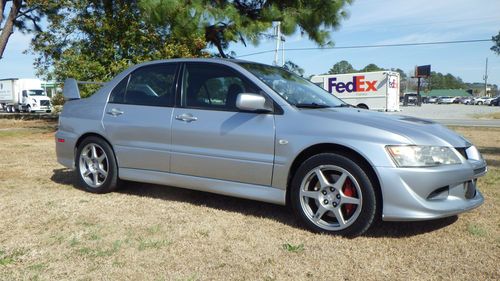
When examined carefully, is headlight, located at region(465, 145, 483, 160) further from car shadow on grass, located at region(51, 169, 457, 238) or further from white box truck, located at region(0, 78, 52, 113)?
white box truck, located at region(0, 78, 52, 113)

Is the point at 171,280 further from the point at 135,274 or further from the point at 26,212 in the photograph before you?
the point at 26,212

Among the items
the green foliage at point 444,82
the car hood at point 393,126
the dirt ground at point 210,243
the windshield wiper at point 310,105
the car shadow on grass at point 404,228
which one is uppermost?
the green foliage at point 444,82

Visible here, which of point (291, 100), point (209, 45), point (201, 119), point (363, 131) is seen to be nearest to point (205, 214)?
point (201, 119)

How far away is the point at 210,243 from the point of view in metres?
3.76

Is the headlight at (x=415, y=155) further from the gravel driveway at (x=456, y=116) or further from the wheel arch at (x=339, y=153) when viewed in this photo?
the gravel driveway at (x=456, y=116)

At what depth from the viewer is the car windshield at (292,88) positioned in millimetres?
4500

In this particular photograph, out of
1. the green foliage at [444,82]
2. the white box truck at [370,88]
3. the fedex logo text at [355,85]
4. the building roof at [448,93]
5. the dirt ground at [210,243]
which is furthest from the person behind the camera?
the green foliage at [444,82]

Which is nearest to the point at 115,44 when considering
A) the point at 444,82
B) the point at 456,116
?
the point at 456,116

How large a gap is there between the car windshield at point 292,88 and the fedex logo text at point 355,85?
2204cm

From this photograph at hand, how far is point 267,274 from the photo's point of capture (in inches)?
124

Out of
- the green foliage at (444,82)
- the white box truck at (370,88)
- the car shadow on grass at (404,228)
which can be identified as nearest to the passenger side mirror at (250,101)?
the car shadow on grass at (404,228)

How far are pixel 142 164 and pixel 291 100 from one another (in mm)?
1795

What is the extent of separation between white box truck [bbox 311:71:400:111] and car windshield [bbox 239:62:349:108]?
21637 millimetres

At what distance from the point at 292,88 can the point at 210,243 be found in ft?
5.98
